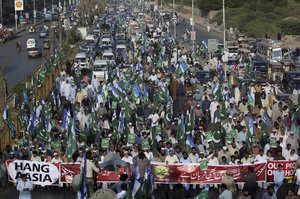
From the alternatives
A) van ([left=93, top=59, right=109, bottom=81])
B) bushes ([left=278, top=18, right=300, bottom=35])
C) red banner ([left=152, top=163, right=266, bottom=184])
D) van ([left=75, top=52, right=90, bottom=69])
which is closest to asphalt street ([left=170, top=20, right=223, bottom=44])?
bushes ([left=278, top=18, right=300, bottom=35])

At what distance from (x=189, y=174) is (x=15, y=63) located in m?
39.6

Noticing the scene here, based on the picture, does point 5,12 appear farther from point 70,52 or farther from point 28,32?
point 70,52

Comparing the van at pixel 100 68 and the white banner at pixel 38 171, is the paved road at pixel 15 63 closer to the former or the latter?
the van at pixel 100 68

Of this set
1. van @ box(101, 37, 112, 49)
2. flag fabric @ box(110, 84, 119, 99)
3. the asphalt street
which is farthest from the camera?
the asphalt street

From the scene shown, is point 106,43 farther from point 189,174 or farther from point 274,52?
point 189,174

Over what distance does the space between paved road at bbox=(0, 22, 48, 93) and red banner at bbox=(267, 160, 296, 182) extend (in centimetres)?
2243

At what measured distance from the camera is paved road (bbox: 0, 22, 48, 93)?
147ft

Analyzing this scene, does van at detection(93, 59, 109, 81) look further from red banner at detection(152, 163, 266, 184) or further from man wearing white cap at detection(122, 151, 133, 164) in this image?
red banner at detection(152, 163, 266, 184)

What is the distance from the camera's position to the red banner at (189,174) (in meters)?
17.2

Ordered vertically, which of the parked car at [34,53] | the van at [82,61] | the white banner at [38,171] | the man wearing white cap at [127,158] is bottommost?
the parked car at [34,53]

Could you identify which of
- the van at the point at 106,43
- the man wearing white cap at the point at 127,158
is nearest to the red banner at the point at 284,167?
the man wearing white cap at the point at 127,158

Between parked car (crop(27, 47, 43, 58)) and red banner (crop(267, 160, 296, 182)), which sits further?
parked car (crop(27, 47, 43, 58))

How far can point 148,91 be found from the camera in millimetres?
28750

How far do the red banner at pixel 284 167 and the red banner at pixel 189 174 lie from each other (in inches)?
5.6
